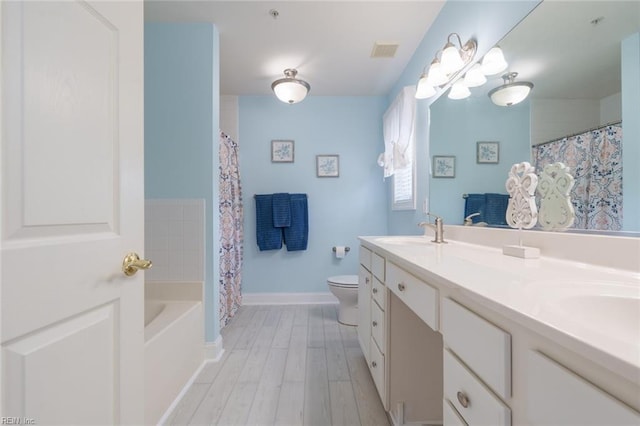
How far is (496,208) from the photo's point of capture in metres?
1.34

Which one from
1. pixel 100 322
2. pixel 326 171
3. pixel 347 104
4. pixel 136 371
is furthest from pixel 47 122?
pixel 347 104

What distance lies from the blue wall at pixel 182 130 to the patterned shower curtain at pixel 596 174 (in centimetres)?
191

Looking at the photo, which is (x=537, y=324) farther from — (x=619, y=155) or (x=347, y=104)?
(x=347, y=104)

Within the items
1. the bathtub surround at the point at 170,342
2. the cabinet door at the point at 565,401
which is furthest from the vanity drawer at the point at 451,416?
the bathtub surround at the point at 170,342

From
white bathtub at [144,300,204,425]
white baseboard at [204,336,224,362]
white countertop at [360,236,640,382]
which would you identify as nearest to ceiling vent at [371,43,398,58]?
white countertop at [360,236,640,382]

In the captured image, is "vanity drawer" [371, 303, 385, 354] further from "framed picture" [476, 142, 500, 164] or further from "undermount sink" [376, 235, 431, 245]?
"framed picture" [476, 142, 500, 164]

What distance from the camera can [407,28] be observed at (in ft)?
6.46

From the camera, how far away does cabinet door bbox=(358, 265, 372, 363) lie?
158 cm

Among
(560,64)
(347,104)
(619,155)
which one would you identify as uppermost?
(347,104)

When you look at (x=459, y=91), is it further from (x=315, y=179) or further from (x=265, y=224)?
(x=265, y=224)

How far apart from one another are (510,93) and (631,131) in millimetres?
545

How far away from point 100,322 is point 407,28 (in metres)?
2.37

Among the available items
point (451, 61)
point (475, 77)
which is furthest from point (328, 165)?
point (475, 77)

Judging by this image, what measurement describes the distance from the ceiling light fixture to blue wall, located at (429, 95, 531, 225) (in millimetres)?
135
